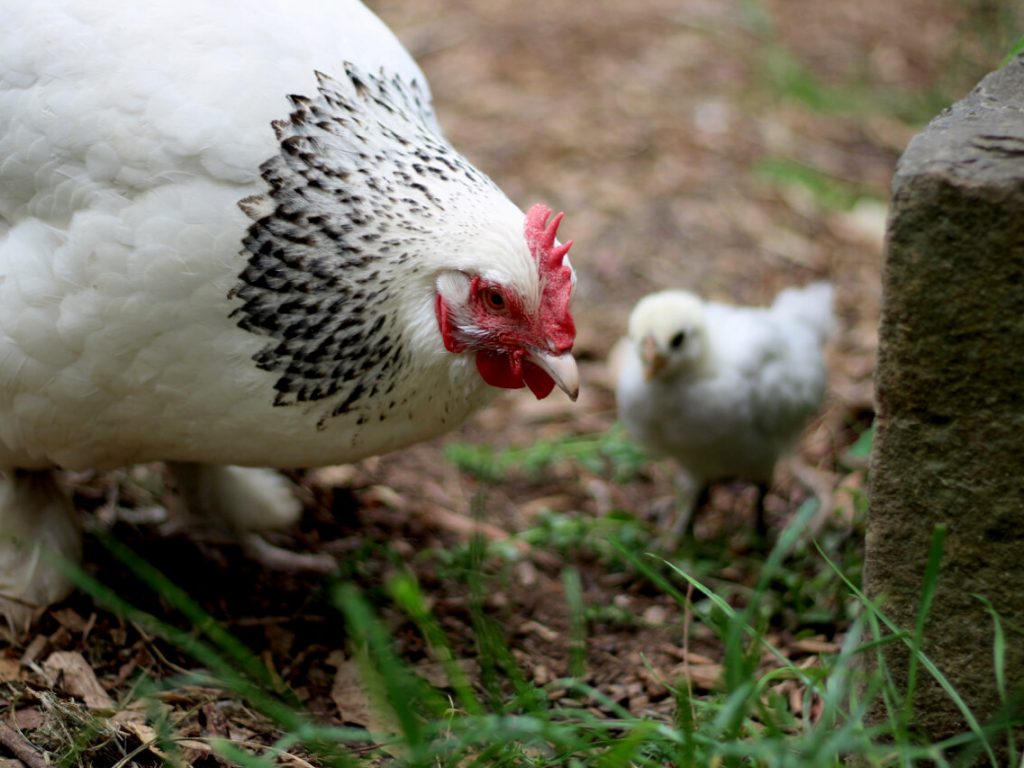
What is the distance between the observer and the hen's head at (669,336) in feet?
11.5

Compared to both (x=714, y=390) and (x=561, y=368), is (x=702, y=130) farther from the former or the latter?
(x=561, y=368)

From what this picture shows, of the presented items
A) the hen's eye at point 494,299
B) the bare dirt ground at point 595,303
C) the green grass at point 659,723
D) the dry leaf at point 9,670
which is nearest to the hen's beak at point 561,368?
the hen's eye at point 494,299

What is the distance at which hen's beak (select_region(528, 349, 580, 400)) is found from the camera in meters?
2.56

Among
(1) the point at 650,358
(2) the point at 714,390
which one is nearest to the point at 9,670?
(1) the point at 650,358

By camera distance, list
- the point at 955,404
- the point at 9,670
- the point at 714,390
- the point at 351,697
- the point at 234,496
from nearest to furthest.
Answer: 1. the point at 955,404
2. the point at 9,670
3. the point at 351,697
4. the point at 234,496
5. the point at 714,390

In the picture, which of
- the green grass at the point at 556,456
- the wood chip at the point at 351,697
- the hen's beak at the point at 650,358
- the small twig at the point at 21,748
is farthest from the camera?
the green grass at the point at 556,456

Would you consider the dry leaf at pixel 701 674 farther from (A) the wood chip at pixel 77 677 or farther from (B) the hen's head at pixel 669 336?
(A) the wood chip at pixel 77 677

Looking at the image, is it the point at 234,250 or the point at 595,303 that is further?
the point at 595,303

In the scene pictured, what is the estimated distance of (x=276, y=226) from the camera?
2.46m

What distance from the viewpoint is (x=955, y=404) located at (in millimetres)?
1986

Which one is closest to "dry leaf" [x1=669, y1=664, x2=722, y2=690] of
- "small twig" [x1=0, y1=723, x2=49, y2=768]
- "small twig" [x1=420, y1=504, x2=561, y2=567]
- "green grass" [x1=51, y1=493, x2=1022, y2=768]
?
"green grass" [x1=51, y1=493, x2=1022, y2=768]

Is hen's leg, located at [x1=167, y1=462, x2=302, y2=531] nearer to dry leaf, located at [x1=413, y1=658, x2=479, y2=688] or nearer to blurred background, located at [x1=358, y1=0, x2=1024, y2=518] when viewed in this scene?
dry leaf, located at [x1=413, y1=658, x2=479, y2=688]

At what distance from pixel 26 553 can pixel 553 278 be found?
1.50m

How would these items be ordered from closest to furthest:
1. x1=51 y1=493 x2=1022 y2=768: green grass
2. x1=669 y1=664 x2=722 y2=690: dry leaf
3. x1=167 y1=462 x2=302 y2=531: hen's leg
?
x1=51 y1=493 x2=1022 y2=768: green grass, x1=669 y1=664 x2=722 y2=690: dry leaf, x1=167 y1=462 x2=302 y2=531: hen's leg
